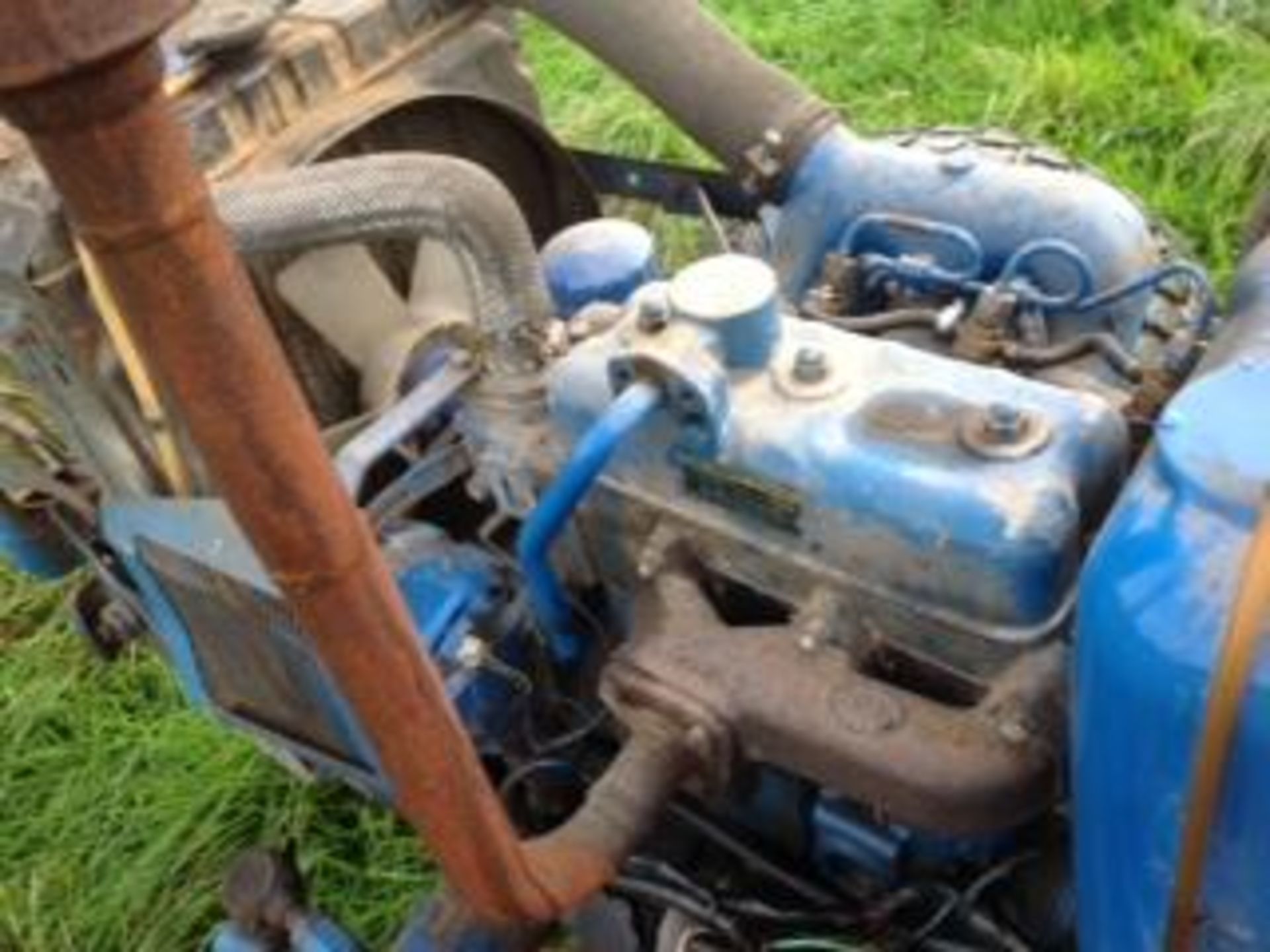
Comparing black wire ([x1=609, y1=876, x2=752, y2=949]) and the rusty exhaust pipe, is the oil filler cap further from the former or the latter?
black wire ([x1=609, y1=876, x2=752, y2=949])

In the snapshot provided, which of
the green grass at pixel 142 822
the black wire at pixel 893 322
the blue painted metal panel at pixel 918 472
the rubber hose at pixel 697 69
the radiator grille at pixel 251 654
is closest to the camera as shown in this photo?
the blue painted metal panel at pixel 918 472

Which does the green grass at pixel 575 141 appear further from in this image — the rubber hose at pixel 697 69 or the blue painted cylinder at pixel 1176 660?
the blue painted cylinder at pixel 1176 660

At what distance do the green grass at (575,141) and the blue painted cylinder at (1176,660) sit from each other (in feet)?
4.77

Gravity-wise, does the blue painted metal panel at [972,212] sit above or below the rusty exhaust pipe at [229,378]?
below

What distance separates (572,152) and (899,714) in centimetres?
123

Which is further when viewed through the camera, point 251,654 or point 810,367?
point 251,654

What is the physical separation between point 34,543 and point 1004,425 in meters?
1.49

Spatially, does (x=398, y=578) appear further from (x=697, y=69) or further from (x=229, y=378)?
(x=229, y=378)

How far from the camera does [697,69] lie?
213 centimetres

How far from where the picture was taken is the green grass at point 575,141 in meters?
2.57

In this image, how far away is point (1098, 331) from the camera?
1790 millimetres

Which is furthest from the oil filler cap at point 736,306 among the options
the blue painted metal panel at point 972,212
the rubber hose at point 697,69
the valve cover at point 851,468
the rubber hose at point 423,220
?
the rubber hose at point 697,69

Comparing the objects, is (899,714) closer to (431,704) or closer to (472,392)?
(431,704)

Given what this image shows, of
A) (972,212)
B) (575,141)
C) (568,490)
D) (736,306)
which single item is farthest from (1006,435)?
(575,141)
